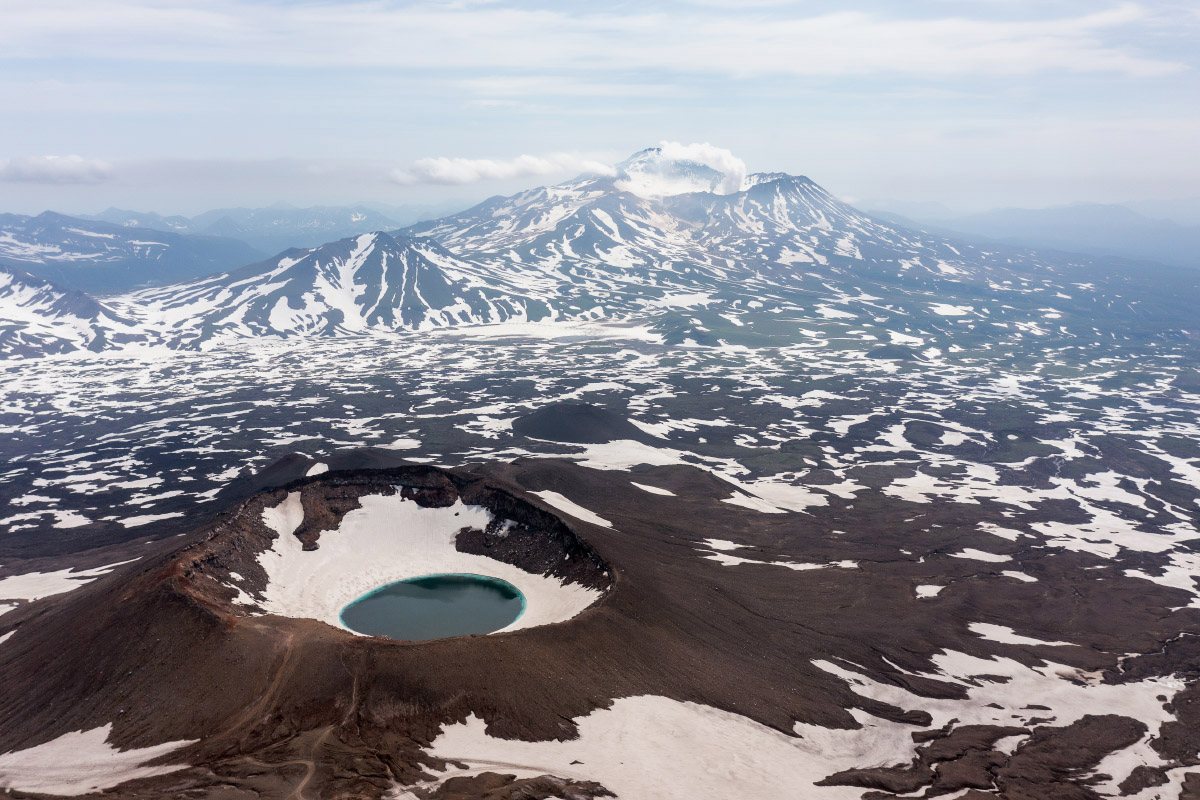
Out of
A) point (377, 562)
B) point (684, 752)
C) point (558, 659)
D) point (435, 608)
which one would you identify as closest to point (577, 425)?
point (377, 562)

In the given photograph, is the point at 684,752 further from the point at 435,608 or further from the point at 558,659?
the point at 435,608

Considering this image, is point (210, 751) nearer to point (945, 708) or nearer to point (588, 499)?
point (945, 708)

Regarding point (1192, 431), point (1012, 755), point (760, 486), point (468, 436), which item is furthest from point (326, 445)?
point (1192, 431)

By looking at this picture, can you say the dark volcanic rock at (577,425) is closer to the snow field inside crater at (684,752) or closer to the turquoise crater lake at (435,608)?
the turquoise crater lake at (435,608)

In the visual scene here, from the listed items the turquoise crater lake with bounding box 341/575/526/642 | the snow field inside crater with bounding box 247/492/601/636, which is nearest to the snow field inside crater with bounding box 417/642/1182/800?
the snow field inside crater with bounding box 247/492/601/636

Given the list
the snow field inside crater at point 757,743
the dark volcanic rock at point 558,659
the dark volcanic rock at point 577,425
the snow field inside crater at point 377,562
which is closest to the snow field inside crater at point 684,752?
the snow field inside crater at point 757,743
